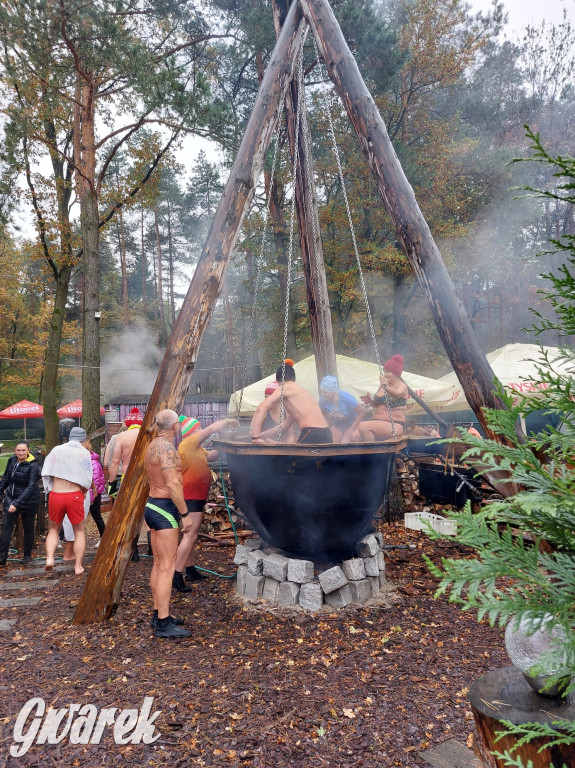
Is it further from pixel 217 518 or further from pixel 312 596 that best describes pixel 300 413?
pixel 217 518

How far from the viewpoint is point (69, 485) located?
664 centimetres

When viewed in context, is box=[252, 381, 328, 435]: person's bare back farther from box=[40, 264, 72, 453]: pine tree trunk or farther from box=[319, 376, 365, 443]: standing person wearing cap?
box=[40, 264, 72, 453]: pine tree trunk

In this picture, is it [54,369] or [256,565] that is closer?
[256,565]

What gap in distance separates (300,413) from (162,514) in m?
1.66

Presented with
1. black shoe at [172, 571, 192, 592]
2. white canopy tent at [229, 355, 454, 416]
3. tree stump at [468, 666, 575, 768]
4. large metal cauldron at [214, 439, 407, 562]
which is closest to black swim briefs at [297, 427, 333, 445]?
large metal cauldron at [214, 439, 407, 562]

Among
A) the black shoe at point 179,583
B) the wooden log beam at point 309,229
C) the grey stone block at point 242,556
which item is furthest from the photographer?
the wooden log beam at point 309,229

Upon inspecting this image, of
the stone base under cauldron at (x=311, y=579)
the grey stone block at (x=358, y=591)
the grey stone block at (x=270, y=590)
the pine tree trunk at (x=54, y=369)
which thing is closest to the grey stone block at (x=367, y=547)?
the stone base under cauldron at (x=311, y=579)

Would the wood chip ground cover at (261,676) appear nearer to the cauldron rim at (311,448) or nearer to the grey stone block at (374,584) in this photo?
the grey stone block at (374,584)

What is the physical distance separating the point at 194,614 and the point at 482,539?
4.08 m

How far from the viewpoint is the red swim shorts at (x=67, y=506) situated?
258 inches

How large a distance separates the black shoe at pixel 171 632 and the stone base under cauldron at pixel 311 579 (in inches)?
32.6

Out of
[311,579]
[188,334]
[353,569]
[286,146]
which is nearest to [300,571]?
[311,579]

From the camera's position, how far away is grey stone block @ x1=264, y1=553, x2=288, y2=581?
492 centimetres

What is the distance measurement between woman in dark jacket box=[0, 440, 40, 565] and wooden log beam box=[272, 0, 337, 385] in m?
4.36
